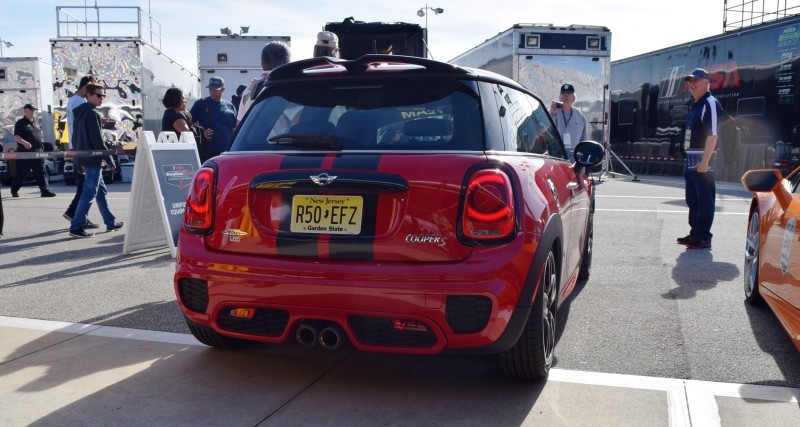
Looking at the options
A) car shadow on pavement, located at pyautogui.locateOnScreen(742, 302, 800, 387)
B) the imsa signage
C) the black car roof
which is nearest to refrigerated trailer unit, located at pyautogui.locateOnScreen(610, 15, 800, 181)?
car shadow on pavement, located at pyautogui.locateOnScreen(742, 302, 800, 387)

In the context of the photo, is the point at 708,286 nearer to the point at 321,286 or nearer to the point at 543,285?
the point at 543,285

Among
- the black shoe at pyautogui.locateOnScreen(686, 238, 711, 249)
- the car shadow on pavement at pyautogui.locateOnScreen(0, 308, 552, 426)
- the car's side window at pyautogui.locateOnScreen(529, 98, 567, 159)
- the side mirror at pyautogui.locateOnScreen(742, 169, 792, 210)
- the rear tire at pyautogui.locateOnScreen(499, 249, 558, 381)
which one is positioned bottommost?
the car shadow on pavement at pyautogui.locateOnScreen(0, 308, 552, 426)

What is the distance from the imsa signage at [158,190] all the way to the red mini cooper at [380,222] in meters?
3.79

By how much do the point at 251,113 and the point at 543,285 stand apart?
66.0 inches

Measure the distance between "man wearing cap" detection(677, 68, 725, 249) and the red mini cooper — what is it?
14.5ft

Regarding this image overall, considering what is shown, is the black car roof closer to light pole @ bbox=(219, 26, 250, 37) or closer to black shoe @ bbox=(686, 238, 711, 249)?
black shoe @ bbox=(686, 238, 711, 249)

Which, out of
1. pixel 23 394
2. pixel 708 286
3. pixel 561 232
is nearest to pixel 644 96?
pixel 708 286

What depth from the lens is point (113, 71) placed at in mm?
17672

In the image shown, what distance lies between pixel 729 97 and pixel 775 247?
12587 millimetres

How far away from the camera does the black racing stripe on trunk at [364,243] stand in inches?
121

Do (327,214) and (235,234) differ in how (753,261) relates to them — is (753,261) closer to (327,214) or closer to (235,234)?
(327,214)

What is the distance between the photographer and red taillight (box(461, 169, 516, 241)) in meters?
3.05

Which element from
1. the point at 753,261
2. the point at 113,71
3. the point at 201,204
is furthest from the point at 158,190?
the point at 113,71

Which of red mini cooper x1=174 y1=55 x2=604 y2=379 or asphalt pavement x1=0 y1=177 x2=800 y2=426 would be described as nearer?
red mini cooper x1=174 y1=55 x2=604 y2=379
